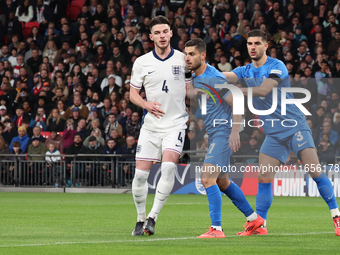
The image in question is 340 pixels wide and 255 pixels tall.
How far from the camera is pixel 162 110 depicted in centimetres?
756

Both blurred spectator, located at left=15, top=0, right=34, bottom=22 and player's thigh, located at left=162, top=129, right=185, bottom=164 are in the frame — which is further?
blurred spectator, located at left=15, top=0, right=34, bottom=22

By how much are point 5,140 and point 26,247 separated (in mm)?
14088

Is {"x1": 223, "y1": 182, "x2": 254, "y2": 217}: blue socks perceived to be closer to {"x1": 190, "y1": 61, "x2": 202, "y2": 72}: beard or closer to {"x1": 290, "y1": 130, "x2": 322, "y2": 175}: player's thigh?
{"x1": 290, "y1": 130, "x2": 322, "y2": 175}: player's thigh

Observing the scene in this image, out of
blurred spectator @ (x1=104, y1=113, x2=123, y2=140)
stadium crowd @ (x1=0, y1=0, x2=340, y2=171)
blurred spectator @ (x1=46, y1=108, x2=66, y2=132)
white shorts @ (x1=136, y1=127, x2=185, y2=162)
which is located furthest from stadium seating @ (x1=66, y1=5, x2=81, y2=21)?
white shorts @ (x1=136, y1=127, x2=185, y2=162)

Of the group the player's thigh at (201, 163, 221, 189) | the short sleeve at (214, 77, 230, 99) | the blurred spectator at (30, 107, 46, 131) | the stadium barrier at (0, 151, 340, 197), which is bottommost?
the stadium barrier at (0, 151, 340, 197)

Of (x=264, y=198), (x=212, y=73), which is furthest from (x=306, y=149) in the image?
(x=212, y=73)

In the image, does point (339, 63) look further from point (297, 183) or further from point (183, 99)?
point (183, 99)

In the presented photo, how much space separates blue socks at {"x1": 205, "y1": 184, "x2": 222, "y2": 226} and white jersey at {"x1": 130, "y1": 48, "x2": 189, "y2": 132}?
876mm

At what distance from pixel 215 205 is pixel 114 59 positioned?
1438 cm

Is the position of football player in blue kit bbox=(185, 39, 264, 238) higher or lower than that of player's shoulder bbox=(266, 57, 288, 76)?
lower

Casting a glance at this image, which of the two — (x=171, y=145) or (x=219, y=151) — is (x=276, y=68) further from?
(x=171, y=145)

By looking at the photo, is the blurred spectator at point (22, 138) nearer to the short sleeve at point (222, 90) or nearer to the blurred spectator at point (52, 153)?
the blurred spectator at point (52, 153)

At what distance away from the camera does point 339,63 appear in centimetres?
1741

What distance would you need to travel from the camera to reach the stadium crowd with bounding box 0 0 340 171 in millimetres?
17469
